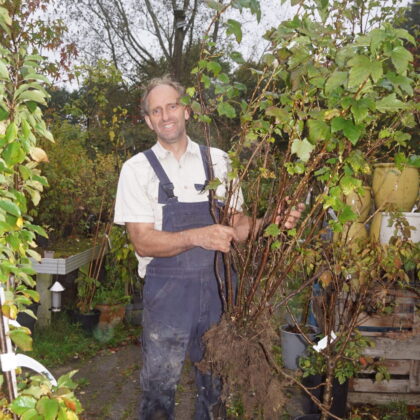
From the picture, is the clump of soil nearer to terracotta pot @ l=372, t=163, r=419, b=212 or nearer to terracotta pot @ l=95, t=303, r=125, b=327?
terracotta pot @ l=372, t=163, r=419, b=212

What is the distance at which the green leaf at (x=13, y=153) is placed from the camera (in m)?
1.38

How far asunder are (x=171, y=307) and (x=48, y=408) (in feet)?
5.03

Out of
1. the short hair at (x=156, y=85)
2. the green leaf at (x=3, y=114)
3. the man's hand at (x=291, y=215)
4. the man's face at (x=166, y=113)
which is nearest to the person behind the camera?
the green leaf at (x=3, y=114)

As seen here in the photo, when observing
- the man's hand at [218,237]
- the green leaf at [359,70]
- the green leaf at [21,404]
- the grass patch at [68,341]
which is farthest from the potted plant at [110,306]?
the green leaf at [359,70]

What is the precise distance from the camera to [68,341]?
561 cm

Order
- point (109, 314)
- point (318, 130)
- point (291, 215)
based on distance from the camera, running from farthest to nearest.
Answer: point (109, 314)
point (291, 215)
point (318, 130)

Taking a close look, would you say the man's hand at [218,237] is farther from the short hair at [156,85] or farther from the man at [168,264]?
the short hair at [156,85]

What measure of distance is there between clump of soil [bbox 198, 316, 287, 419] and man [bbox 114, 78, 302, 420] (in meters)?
0.35

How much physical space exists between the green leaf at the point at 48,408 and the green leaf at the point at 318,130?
1.15 m

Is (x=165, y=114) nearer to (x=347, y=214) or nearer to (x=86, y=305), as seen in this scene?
(x=347, y=214)

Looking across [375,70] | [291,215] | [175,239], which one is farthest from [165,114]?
[375,70]

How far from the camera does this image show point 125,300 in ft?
20.1

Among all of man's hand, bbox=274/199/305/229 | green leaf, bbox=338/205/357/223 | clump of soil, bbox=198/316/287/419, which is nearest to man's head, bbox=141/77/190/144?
man's hand, bbox=274/199/305/229

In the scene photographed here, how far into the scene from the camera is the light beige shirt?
113 inches
